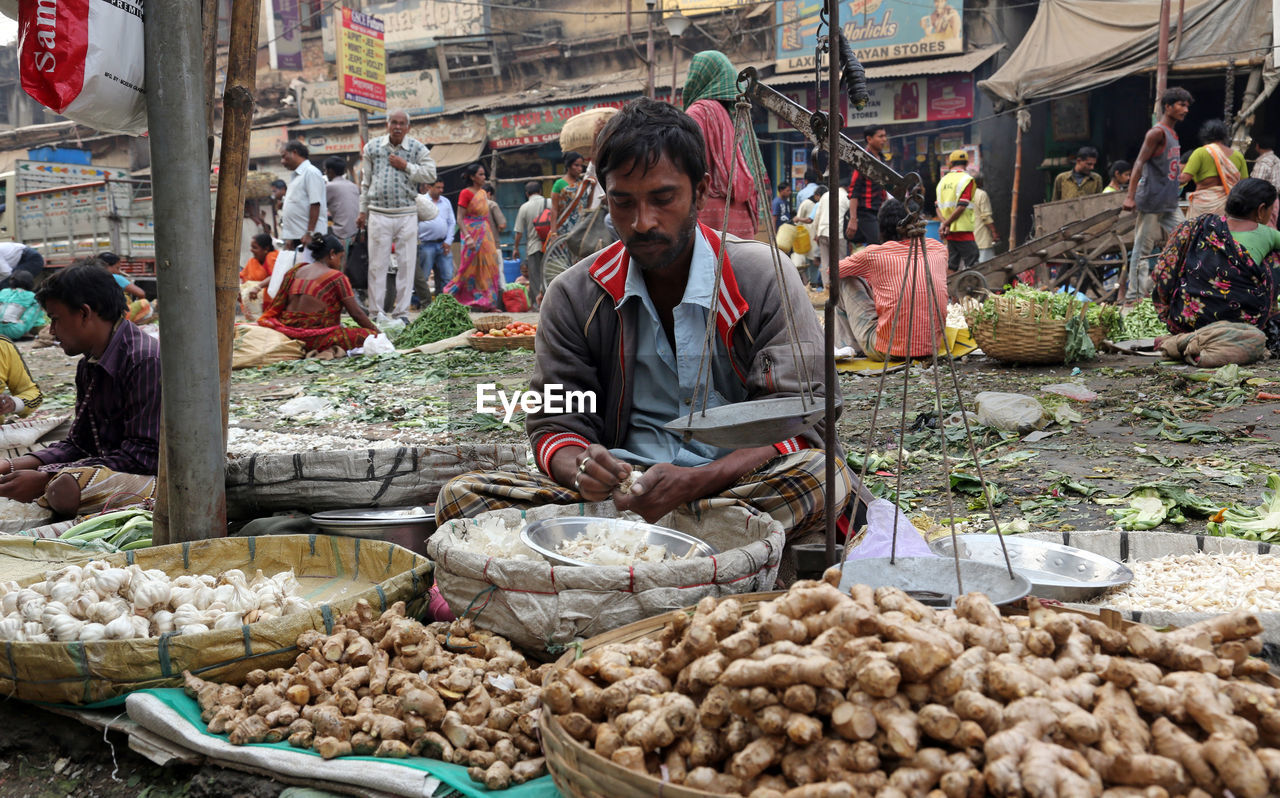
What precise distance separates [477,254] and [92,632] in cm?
1086

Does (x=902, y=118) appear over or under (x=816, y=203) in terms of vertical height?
over

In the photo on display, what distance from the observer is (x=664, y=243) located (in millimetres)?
2459

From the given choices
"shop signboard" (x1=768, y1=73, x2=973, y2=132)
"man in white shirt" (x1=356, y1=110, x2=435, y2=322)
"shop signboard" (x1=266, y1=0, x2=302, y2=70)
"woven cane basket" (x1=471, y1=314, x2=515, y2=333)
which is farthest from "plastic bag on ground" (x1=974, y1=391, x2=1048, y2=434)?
"shop signboard" (x1=266, y1=0, x2=302, y2=70)

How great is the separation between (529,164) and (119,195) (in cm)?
753

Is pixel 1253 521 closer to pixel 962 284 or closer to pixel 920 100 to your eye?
pixel 962 284

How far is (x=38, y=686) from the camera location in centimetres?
204

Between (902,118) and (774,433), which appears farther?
(902,118)

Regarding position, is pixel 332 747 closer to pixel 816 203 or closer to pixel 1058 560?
pixel 1058 560

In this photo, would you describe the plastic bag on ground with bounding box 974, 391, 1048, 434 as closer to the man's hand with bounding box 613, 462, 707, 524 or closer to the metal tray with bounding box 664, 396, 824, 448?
the man's hand with bounding box 613, 462, 707, 524

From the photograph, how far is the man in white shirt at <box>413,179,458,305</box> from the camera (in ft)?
38.9

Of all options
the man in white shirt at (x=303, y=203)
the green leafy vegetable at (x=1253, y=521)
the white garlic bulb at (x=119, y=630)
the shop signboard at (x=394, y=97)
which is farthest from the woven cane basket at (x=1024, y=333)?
the shop signboard at (x=394, y=97)

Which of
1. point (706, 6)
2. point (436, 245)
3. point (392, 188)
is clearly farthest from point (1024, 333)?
point (706, 6)

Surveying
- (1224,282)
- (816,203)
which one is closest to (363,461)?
(1224,282)

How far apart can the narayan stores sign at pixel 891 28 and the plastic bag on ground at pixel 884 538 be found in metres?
12.9
